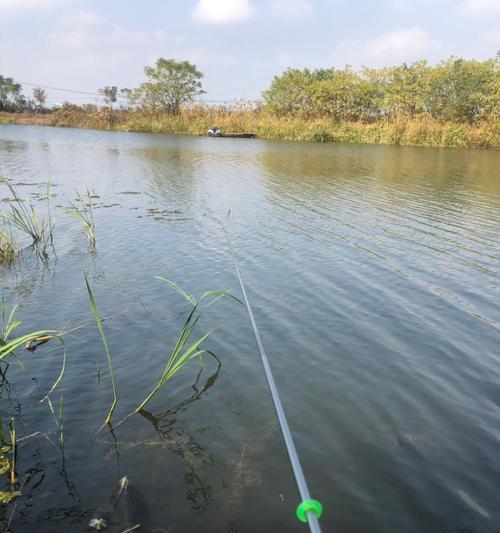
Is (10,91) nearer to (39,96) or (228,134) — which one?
(39,96)

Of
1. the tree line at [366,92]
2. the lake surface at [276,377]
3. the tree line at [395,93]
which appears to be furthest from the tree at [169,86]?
the lake surface at [276,377]

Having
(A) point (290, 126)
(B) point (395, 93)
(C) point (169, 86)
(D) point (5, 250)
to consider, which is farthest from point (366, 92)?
(D) point (5, 250)

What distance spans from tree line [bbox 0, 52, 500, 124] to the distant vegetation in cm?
10

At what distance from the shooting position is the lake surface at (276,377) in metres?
3.35

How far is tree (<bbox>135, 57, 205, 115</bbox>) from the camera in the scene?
187ft

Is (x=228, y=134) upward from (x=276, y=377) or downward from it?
upward

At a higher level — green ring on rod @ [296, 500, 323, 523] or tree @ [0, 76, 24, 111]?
tree @ [0, 76, 24, 111]

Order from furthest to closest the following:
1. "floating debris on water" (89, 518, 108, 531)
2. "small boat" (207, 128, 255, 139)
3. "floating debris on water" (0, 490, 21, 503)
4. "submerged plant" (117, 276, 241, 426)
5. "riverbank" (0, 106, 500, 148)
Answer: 1. "small boat" (207, 128, 255, 139)
2. "riverbank" (0, 106, 500, 148)
3. "submerged plant" (117, 276, 241, 426)
4. "floating debris on water" (0, 490, 21, 503)
5. "floating debris on water" (89, 518, 108, 531)

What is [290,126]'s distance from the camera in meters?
42.3

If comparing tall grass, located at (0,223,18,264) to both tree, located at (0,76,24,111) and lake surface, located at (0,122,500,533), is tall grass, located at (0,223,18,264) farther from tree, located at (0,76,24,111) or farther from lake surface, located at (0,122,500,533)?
tree, located at (0,76,24,111)

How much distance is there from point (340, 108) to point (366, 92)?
127 inches

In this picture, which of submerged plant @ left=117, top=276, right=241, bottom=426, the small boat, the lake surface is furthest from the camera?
the small boat

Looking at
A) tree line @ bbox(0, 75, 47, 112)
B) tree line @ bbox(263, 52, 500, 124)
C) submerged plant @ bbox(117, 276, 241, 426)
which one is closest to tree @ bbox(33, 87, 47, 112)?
tree line @ bbox(0, 75, 47, 112)

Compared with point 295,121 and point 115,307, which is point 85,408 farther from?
point 295,121
